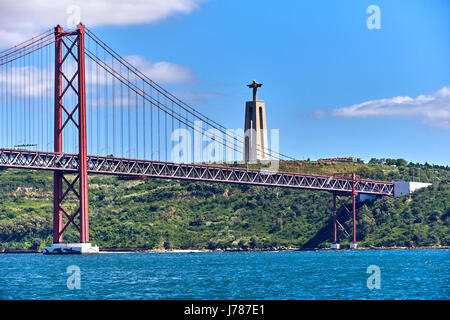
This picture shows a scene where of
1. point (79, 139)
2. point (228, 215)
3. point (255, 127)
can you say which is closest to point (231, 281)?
point (79, 139)

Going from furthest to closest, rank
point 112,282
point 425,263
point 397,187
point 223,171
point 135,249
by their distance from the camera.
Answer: point 397,187 < point 135,249 < point 223,171 < point 425,263 < point 112,282

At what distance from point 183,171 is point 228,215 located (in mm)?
35613

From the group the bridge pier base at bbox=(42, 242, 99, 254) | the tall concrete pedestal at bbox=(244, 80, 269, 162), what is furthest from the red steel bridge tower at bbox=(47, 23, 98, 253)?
the tall concrete pedestal at bbox=(244, 80, 269, 162)

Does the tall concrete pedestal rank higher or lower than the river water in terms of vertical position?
higher

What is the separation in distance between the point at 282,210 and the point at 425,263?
236 feet

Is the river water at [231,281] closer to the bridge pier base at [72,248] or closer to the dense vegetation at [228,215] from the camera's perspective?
the bridge pier base at [72,248]

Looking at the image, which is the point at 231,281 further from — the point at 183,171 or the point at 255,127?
the point at 255,127

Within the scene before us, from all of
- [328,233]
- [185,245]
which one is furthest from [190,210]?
[328,233]

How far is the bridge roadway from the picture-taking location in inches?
4124

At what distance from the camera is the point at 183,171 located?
4815 inches

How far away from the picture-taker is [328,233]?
14238cm

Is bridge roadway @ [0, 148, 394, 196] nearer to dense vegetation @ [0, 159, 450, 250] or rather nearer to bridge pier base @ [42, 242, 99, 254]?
dense vegetation @ [0, 159, 450, 250]

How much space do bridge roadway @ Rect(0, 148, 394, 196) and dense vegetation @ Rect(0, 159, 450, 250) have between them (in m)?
6.12

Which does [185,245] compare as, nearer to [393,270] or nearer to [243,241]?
[243,241]
